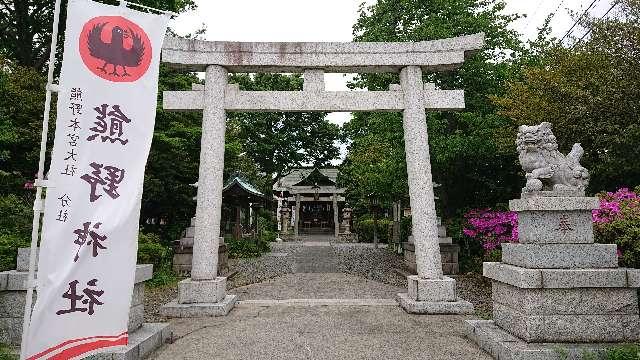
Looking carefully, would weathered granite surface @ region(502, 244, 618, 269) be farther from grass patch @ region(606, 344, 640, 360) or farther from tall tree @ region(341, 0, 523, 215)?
tall tree @ region(341, 0, 523, 215)

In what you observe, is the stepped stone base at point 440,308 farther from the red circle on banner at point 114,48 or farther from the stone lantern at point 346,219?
the stone lantern at point 346,219

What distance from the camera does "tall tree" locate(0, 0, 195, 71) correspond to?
55.7 feet

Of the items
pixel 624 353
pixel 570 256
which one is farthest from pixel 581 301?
pixel 624 353

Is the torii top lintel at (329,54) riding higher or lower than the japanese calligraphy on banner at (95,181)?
higher

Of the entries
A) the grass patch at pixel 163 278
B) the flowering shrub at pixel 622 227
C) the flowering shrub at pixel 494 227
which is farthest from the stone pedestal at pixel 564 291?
the grass patch at pixel 163 278

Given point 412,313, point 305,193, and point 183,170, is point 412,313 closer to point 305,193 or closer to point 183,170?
point 183,170

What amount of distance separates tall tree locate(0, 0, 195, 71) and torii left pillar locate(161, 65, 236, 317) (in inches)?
465

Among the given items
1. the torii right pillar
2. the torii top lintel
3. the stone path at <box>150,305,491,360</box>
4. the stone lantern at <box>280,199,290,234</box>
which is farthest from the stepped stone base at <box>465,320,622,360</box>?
the stone lantern at <box>280,199,290,234</box>

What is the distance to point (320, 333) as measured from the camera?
5.50 metres

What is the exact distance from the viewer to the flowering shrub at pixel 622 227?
5.37 m

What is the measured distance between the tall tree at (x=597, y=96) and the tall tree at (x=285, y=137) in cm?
A: 2128

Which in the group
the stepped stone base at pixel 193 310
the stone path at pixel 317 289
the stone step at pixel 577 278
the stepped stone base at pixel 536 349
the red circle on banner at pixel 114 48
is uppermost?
the red circle on banner at pixel 114 48

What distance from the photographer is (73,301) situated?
308 centimetres

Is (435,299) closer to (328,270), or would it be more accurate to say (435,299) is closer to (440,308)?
(440,308)
